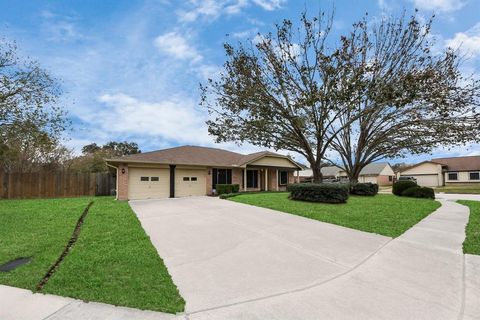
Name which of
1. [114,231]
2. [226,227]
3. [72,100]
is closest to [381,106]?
[226,227]

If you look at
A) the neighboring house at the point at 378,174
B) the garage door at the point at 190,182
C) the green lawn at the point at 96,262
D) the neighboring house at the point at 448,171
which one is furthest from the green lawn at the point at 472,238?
the neighboring house at the point at 378,174

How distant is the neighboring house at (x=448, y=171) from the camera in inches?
1531

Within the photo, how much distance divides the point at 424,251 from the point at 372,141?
12912mm

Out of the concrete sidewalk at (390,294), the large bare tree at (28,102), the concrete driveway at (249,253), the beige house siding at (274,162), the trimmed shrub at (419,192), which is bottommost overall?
the concrete sidewalk at (390,294)

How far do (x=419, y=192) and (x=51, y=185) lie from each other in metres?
23.0

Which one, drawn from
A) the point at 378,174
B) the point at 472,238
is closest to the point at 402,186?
the point at 472,238

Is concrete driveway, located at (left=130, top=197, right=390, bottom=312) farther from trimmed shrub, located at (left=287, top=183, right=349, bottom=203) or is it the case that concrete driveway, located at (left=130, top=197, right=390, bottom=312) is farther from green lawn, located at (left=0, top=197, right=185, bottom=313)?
trimmed shrub, located at (left=287, top=183, right=349, bottom=203)

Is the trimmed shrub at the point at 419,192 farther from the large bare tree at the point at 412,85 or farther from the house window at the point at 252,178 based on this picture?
the house window at the point at 252,178

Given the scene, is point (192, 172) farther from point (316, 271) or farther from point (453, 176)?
point (453, 176)

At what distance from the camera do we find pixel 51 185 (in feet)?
54.9

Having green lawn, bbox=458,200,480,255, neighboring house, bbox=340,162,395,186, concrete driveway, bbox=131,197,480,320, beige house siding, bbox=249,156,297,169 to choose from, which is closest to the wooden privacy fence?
beige house siding, bbox=249,156,297,169

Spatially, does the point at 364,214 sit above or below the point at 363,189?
below

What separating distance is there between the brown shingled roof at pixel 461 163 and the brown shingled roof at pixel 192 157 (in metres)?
32.8

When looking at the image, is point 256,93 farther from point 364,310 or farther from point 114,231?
point 364,310
